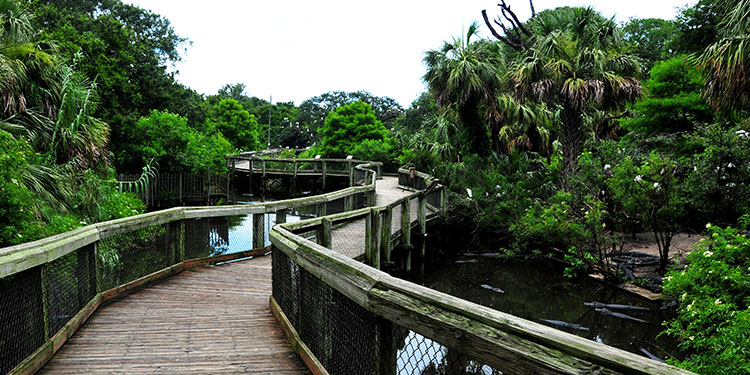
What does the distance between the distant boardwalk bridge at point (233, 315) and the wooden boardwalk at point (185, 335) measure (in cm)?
2

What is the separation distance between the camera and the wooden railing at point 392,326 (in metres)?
1.59

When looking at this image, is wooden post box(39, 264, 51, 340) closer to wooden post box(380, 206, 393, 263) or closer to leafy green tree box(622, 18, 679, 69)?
wooden post box(380, 206, 393, 263)

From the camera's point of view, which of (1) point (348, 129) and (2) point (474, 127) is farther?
(1) point (348, 129)

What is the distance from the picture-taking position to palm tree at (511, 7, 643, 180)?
14.7 meters

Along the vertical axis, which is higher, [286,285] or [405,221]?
[286,285]

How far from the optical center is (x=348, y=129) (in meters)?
41.1

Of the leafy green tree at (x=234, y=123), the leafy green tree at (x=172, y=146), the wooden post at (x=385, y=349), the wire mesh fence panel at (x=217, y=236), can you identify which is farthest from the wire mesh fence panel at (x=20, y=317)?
the leafy green tree at (x=234, y=123)

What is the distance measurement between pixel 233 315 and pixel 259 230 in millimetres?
3193

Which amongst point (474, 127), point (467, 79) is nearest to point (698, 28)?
point (474, 127)

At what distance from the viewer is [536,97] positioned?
49.9 feet

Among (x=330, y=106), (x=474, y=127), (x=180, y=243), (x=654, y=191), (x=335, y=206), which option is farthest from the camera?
(x=330, y=106)

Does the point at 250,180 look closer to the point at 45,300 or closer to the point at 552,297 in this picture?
the point at 552,297

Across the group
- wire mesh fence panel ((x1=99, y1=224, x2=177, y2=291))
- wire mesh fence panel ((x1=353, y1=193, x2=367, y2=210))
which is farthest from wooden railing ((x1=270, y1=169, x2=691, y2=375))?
wire mesh fence panel ((x1=353, y1=193, x2=367, y2=210))

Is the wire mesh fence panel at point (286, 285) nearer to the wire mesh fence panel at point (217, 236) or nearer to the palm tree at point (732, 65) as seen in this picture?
the wire mesh fence panel at point (217, 236)
